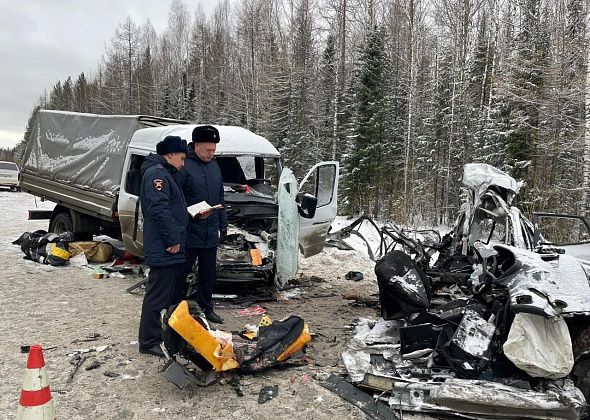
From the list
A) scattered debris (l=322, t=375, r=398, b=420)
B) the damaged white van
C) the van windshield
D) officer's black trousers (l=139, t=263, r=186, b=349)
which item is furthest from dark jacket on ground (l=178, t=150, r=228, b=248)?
the van windshield

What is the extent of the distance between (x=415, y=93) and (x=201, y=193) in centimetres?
2153

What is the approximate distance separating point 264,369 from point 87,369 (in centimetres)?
152

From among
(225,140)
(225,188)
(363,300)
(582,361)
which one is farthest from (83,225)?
(582,361)

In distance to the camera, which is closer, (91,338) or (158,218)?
(158,218)

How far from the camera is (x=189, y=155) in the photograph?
5.10 m

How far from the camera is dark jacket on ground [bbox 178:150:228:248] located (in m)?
4.97

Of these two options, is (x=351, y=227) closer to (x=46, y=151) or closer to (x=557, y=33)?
(x=46, y=151)

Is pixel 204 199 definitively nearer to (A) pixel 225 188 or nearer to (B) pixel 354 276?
(A) pixel 225 188

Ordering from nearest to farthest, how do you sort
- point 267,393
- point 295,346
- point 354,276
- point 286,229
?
point 267,393, point 295,346, point 286,229, point 354,276

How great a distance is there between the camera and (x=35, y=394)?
2713 mm

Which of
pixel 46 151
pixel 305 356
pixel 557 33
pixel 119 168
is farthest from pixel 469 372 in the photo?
pixel 557 33

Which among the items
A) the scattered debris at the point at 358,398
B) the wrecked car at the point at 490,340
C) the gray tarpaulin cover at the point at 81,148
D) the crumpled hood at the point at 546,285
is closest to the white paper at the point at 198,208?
the wrecked car at the point at 490,340

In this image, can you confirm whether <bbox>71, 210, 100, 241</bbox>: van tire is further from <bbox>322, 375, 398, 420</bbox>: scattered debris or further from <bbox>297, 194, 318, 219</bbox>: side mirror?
<bbox>322, 375, 398, 420</bbox>: scattered debris

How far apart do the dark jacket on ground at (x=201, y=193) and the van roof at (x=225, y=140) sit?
4.48ft
